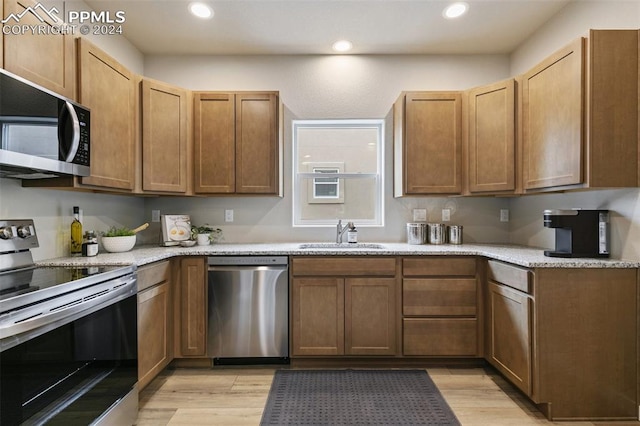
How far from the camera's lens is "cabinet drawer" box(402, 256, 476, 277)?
Answer: 2.68 metres

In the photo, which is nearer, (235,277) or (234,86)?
(235,277)

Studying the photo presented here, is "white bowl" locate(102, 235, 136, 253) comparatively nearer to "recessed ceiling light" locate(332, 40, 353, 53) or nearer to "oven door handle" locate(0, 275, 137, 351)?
"oven door handle" locate(0, 275, 137, 351)

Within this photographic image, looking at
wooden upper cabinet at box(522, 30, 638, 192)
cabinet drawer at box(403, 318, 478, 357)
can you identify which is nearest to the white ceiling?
wooden upper cabinet at box(522, 30, 638, 192)

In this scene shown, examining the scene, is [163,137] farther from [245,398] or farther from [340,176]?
[245,398]

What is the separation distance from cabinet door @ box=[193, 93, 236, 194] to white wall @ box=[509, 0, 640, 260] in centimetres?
263

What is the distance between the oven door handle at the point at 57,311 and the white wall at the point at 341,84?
1587 mm

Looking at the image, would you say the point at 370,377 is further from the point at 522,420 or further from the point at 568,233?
the point at 568,233

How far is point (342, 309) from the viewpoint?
269 cm

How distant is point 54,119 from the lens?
1761 mm

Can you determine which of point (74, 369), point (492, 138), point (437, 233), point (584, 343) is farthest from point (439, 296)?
point (74, 369)

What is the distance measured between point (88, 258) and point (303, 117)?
2152 millimetres

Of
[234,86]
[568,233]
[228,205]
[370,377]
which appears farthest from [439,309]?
[234,86]

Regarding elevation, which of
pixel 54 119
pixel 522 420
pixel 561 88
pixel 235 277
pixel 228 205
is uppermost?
pixel 561 88

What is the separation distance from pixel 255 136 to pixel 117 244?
138 cm
